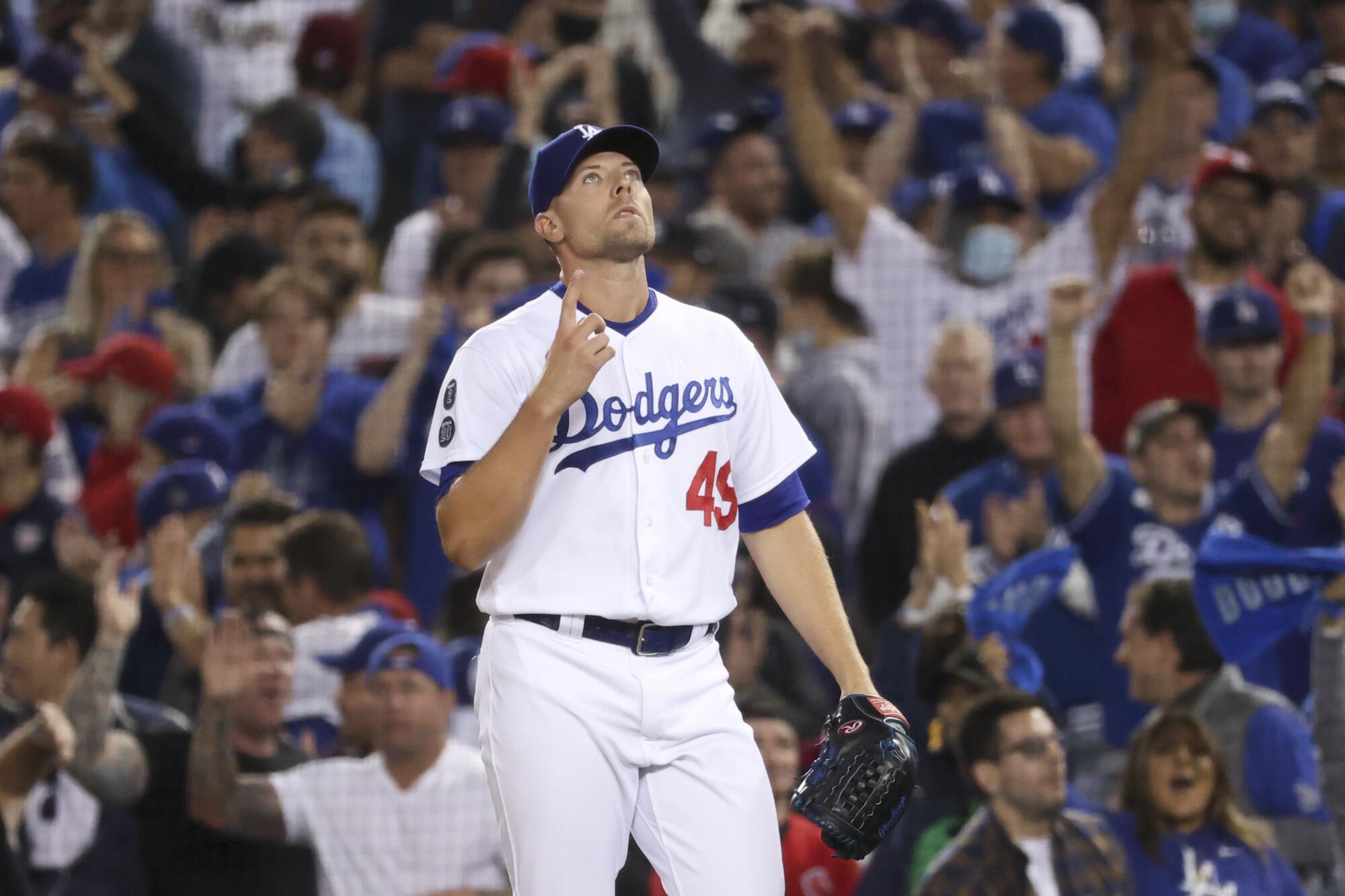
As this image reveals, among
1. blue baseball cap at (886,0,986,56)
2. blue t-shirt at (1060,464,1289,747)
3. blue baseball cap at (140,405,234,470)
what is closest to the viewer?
blue t-shirt at (1060,464,1289,747)

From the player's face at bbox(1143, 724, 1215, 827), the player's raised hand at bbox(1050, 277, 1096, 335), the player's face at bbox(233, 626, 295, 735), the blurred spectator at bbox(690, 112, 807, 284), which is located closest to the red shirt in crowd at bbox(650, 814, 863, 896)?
the player's face at bbox(1143, 724, 1215, 827)

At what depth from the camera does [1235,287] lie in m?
5.68

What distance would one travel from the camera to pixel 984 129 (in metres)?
6.89

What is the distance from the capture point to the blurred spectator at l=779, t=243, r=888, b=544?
5.98 m

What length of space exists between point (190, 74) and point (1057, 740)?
5.08m

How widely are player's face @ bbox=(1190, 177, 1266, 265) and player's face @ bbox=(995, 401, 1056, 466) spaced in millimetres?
848

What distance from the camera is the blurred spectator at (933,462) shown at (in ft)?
18.5

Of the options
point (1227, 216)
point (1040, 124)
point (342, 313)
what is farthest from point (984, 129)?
point (342, 313)

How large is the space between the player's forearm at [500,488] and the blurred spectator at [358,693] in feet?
7.02

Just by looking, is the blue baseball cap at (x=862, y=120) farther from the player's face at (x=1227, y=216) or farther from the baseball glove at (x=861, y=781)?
the baseball glove at (x=861, y=781)

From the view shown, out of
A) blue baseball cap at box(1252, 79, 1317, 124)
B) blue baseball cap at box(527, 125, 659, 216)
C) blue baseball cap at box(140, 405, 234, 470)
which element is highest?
blue baseball cap at box(1252, 79, 1317, 124)

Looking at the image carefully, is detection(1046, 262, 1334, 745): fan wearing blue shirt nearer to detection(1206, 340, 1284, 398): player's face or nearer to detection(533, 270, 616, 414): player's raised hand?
detection(1206, 340, 1284, 398): player's face

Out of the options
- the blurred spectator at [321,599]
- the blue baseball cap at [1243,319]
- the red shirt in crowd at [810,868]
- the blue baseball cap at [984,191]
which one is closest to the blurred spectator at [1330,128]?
the blue baseball cap at [984,191]

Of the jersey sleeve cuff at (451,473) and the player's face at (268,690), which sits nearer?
the jersey sleeve cuff at (451,473)
